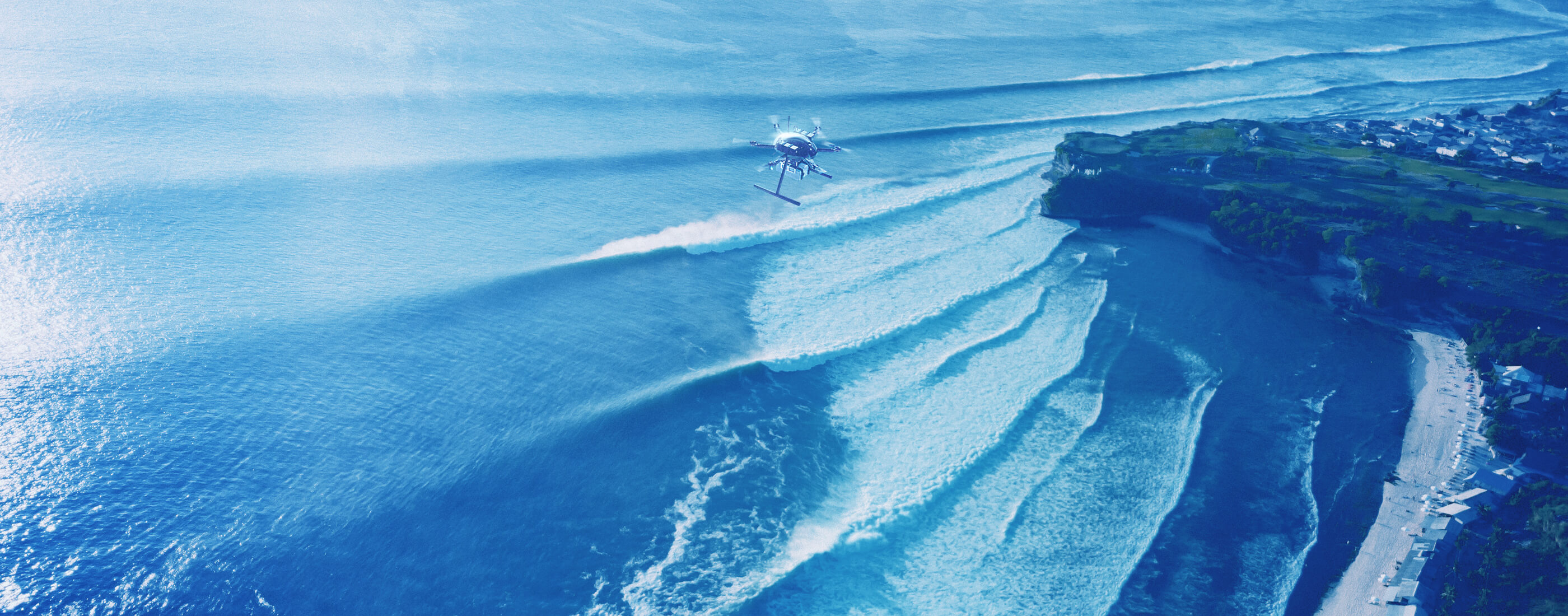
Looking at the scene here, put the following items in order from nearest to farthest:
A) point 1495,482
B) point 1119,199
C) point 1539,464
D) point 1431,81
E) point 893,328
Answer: point 1495,482 < point 1539,464 < point 893,328 < point 1119,199 < point 1431,81

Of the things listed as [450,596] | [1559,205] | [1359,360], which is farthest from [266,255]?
[1559,205]

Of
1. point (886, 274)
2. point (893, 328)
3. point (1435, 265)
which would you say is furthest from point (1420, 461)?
point (886, 274)

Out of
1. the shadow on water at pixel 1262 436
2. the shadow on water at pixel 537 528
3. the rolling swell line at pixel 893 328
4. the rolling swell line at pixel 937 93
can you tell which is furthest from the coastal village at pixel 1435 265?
the shadow on water at pixel 537 528

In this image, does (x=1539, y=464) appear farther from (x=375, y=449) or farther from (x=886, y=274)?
(x=375, y=449)

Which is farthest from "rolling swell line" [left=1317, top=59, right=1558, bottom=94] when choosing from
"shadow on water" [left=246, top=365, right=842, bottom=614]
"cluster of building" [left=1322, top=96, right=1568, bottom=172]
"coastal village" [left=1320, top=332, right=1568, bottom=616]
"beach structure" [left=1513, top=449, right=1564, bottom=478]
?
"shadow on water" [left=246, top=365, right=842, bottom=614]

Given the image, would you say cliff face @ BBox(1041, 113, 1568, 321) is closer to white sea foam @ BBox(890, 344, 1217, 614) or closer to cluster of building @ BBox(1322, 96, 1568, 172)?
cluster of building @ BBox(1322, 96, 1568, 172)

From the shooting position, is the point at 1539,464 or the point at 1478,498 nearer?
the point at 1478,498
